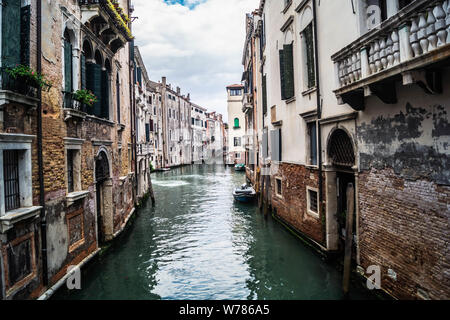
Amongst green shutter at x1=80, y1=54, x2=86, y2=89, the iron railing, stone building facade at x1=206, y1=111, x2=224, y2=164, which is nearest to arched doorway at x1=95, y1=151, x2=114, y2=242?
green shutter at x1=80, y1=54, x2=86, y2=89

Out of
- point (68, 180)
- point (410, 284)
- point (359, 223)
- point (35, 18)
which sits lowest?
point (410, 284)

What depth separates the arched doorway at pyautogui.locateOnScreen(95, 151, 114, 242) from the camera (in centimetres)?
951

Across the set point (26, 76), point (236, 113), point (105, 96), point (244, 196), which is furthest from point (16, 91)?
point (236, 113)

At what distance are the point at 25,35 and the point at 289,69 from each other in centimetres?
731

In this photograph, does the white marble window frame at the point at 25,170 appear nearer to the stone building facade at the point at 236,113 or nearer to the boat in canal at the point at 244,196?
the boat in canal at the point at 244,196

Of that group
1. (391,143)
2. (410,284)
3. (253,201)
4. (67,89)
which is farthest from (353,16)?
(253,201)

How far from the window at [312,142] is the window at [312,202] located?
0.79 m

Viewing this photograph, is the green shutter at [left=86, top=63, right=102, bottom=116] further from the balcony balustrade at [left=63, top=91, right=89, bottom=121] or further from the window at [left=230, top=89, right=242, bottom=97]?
the window at [left=230, top=89, right=242, bottom=97]

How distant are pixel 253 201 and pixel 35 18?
1394 centimetres

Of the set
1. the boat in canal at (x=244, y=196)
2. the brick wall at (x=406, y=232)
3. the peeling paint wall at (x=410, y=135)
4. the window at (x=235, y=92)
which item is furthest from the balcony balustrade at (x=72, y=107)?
the window at (x=235, y=92)

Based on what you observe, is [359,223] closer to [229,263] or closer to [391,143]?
[391,143]

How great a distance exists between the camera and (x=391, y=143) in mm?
5164

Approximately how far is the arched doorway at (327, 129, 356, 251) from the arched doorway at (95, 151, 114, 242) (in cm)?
659

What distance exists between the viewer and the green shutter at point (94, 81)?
27.0 feet
